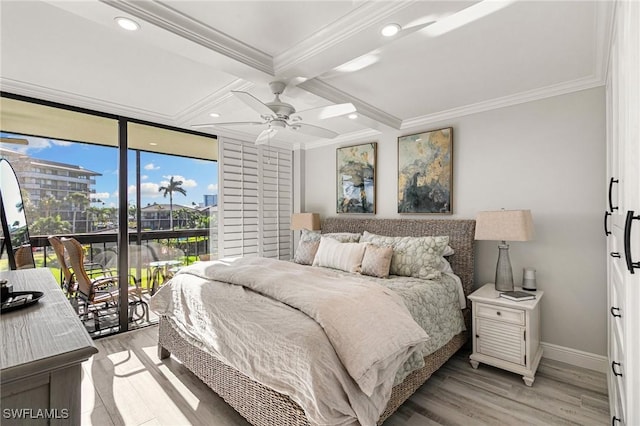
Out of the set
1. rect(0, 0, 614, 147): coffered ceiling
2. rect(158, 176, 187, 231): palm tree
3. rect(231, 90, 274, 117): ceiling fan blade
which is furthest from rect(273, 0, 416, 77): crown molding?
rect(158, 176, 187, 231): palm tree

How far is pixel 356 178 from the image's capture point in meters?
4.45

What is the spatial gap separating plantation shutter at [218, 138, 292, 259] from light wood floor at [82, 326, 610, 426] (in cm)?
192

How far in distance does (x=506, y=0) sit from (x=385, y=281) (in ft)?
→ 7.11

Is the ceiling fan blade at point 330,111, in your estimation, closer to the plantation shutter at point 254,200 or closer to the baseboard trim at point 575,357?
the plantation shutter at point 254,200

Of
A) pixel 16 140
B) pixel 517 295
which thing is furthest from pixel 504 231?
pixel 16 140

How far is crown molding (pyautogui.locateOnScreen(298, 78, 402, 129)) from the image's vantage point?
2.72 m

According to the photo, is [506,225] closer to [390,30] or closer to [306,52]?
[390,30]

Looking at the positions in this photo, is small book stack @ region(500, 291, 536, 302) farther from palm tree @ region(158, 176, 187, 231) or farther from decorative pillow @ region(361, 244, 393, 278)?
palm tree @ region(158, 176, 187, 231)

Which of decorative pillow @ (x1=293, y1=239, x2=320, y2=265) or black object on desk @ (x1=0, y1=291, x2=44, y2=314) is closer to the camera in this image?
black object on desk @ (x1=0, y1=291, x2=44, y2=314)

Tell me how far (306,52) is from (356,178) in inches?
96.0

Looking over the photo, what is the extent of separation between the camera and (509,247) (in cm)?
310

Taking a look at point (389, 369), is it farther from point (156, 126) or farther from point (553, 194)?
point (156, 126)

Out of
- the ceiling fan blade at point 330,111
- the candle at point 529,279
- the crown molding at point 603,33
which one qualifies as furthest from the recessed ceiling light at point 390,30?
the candle at point 529,279

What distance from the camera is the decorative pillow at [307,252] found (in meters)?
3.80
